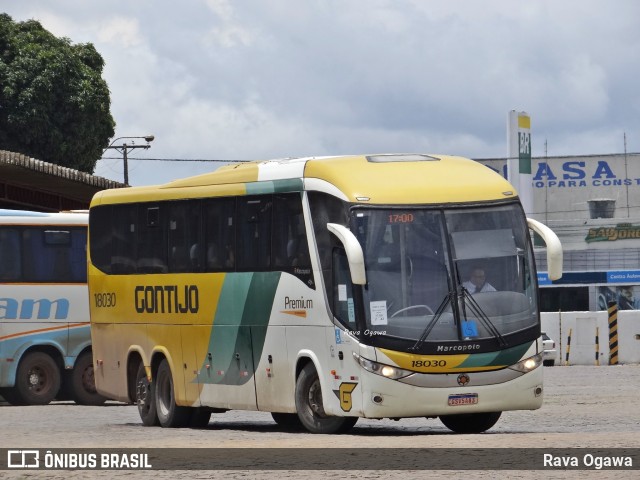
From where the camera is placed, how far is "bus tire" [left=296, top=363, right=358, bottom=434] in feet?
62.3

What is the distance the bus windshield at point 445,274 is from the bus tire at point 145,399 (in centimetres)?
597

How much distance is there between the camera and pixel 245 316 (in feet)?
68.0

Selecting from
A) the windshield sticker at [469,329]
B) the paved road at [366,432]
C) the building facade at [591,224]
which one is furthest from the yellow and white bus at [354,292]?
the building facade at [591,224]

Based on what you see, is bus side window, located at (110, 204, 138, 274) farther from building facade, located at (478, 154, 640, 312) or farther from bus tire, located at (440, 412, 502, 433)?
building facade, located at (478, 154, 640, 312)

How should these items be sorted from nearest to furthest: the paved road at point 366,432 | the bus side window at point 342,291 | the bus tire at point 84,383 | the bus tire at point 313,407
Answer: the paved road at point 366,432 → the bus side window at point 342,291 → the bus tire at point 313,407 → the bus tire at point 84,383

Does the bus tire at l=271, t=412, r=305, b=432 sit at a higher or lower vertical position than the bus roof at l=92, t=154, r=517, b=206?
lower

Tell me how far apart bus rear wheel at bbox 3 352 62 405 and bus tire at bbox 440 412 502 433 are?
11.9m

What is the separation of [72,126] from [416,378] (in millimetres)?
39603

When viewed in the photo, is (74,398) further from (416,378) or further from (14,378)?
(416,378)

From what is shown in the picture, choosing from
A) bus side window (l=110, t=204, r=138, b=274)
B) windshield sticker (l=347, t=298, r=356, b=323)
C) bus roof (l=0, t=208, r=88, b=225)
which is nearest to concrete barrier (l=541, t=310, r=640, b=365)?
bus roof (l=0, t=208, r=88, b=225)

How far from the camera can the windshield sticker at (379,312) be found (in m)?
18.1

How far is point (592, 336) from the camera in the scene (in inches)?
1777

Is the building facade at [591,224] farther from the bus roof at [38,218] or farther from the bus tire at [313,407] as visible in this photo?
the bus tire at [313,407]

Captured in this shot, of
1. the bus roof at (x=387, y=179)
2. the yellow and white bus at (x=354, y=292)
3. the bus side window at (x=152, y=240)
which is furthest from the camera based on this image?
the bus side window at (x=152, y=240)
